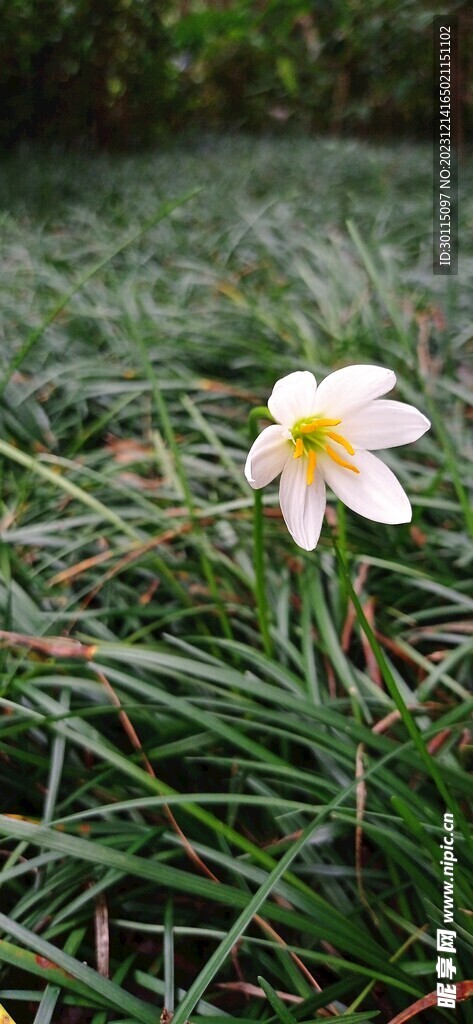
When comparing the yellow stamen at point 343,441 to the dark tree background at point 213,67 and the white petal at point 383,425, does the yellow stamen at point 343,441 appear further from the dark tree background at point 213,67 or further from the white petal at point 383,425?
the dark tree background at point 213,67

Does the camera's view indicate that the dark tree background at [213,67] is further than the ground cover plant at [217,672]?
Yes

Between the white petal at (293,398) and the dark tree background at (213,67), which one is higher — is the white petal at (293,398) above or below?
below

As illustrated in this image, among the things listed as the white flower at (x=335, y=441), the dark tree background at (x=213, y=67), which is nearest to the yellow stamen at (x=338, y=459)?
the white flower at (x=335, y=441)

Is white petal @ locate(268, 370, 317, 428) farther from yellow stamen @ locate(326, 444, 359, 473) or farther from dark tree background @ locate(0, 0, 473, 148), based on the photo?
dark tree background @ locate(0, 0, 473, 148)

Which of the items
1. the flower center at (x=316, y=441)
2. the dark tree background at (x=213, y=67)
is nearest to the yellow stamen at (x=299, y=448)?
the flower center at (x=316, y=441)

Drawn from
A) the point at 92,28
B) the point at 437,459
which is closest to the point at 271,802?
the point at 437,459

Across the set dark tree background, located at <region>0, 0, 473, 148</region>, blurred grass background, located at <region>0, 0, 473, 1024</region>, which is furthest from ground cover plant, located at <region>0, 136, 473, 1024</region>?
dark tree background, located at <region>0, 0, 473, 148</region>
